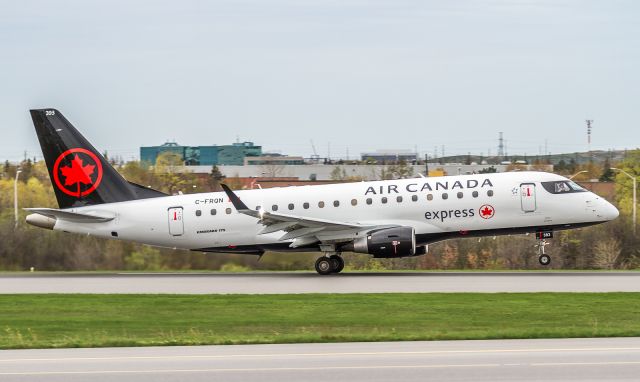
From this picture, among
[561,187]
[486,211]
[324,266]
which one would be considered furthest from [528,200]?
[324,266]

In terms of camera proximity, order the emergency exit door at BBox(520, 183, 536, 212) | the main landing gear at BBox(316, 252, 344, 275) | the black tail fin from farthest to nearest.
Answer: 1. the black tail fin
2. the main landing gear at BBox(316, 252, 344, 275)
3. the emergency exit door at BBox(520, 183, 536, 212)

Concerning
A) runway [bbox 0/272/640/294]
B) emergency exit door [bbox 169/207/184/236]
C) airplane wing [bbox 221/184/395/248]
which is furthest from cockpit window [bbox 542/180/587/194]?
emergency exit door [bbox 169/207/184/236]

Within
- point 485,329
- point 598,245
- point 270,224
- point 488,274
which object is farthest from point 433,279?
point 598,245

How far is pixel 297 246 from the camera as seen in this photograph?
40344mm

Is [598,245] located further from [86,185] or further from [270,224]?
[86,185]

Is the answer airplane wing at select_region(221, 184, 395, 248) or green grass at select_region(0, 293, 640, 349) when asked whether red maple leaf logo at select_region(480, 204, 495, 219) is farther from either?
green grass at select_region(0, 293, 640, 349)

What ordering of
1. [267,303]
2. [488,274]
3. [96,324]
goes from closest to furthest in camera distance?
[96,324], [267,303], [488,274]

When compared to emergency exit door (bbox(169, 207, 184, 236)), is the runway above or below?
below

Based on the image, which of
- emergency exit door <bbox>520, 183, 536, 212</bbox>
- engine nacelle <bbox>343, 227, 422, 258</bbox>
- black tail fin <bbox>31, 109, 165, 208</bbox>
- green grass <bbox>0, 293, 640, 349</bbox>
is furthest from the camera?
black tail fin <bbox>31, 109, 165, 208</bbox>

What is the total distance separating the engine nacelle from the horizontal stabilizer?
10373 millimetres

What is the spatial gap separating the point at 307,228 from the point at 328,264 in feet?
5.55

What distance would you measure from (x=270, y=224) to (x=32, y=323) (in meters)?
14.0

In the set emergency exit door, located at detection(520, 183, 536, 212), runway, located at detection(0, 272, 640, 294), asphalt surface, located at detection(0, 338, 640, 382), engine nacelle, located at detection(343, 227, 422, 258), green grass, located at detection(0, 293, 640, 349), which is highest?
emergency exit door, located at detection(520, 183, 536, 212)

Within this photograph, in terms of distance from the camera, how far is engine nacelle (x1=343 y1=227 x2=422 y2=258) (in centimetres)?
3847
